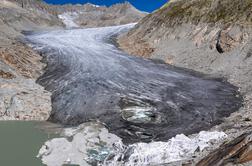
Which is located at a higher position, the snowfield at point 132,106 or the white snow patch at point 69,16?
the white snow patch at point 69,16

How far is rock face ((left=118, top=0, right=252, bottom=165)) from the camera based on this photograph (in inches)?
1117

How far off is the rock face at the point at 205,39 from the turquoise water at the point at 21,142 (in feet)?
31.3

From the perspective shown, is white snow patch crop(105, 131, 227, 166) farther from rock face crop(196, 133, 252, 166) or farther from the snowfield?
rock face crop(196, 133, 252, 166)

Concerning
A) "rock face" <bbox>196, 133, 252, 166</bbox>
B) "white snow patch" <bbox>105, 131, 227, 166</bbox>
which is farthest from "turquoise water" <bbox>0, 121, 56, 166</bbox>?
"rock face" <bbox>196, 133, 252, 166</bbox>

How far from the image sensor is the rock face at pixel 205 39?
28359 millimetres

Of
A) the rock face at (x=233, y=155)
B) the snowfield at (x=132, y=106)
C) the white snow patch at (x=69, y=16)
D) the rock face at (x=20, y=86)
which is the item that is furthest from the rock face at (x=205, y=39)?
the white snow patch at (x=69, y=16)

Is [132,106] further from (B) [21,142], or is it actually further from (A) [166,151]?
(A) [166,151]

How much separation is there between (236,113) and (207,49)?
1212 centimetres

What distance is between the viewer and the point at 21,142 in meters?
18.5

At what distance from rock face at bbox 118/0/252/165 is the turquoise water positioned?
9548mm

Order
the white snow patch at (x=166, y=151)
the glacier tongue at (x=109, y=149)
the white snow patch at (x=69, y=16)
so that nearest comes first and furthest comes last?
the white snow patch at (x=166, y=151) → the glacier tongue at (x=109, y=149) → the white snow patch at (x=69, y=16)

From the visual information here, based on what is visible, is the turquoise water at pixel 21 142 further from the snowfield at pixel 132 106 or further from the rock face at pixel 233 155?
the rock face at pixel 233 155

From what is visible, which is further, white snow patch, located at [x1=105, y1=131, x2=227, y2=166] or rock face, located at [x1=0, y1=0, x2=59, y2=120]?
rock face, located at [x1=0, y1=0, x2=59, y2=120]

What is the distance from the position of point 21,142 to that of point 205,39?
64.6 feet
